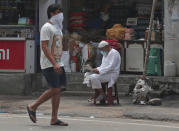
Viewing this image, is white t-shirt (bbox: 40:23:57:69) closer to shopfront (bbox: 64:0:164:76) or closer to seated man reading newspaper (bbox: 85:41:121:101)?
seated man reading newspaper (bbox: 85:41:121:101)

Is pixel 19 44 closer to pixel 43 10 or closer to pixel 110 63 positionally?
pixel 43 10

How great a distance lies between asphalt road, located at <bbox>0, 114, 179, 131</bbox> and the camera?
754cm

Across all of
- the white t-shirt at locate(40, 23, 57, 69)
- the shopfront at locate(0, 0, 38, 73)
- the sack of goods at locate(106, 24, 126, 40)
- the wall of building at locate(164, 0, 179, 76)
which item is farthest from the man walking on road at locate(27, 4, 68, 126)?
the sack of goods at locate(106, 24, 126, 40)

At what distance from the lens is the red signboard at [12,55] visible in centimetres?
1316

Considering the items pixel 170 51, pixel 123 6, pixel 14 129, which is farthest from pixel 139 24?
pixel 14 129

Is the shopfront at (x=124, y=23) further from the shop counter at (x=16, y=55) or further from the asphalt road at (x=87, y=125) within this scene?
the asphalt road at (x=87, y=125)

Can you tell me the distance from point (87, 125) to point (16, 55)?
5.75 metres

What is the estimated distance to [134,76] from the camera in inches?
494

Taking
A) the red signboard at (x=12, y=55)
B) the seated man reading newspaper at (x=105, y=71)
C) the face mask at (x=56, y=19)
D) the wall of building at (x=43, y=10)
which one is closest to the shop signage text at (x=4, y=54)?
the red signboard at (x=12, y=55)

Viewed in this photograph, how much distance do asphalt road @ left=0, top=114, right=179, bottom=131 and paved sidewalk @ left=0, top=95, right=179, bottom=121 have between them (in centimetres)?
34

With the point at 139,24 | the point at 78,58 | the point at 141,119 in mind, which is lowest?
the point at 141,119

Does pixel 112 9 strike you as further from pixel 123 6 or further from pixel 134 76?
pixel 134 76

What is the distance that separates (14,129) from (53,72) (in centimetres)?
105

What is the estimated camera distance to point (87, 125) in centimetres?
793
